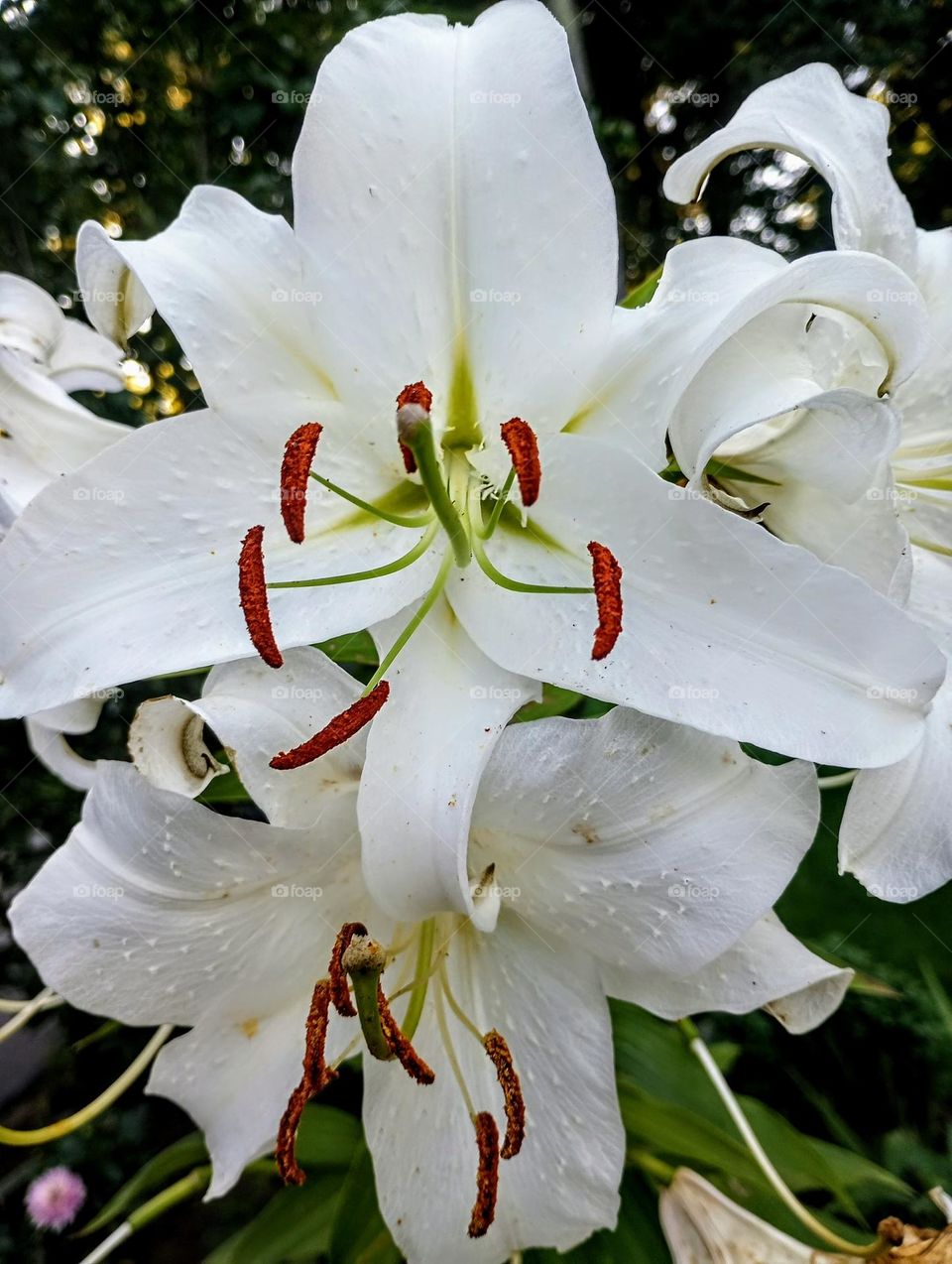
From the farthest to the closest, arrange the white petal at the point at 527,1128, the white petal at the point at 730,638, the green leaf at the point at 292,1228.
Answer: the green leaf at the point at 292,1228, the white petal at the point at 527,1128, the white petal at the point at 730,638

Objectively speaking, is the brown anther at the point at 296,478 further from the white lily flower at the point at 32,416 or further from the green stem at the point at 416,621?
the white lily flower at the point at 32,416

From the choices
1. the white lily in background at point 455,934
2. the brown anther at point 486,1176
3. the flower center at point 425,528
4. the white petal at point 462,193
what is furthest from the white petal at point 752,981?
the white petal at point 462,193

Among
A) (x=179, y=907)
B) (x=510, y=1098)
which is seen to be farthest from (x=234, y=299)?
(x=510, y=1098)

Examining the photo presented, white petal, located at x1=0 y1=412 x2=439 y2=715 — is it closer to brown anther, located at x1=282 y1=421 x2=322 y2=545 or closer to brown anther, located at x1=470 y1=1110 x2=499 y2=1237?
brown anther, located at x1=282 y1=421 x2=322 y2=545

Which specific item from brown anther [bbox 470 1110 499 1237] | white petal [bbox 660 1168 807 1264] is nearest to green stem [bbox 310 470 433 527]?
brown anther [bbox 470 1110 499 1237]

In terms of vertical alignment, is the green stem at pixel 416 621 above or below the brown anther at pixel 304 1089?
above

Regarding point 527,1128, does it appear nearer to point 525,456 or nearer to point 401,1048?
point 401,1048

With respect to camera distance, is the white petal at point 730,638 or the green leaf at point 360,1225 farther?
the green leaf at point 360,1225
